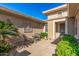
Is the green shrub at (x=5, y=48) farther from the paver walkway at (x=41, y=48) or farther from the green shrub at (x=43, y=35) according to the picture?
the green shrub at (x=43, y=35)

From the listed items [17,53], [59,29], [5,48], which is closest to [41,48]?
[17,53]

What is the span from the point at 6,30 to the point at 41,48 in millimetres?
2416

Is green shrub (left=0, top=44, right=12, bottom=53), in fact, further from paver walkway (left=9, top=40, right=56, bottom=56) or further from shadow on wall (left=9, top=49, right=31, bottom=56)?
paver walkway (left=9, top=40, right=56, bottom=56)

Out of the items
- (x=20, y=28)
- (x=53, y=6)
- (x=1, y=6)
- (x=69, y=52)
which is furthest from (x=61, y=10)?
(x=69, y=52)

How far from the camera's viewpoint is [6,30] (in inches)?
349

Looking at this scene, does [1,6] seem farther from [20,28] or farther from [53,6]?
[53,6]

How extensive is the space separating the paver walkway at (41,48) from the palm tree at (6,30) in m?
1.18

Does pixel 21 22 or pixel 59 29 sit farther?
pixel 59 29

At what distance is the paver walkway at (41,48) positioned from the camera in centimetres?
932

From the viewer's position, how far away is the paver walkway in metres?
9.32

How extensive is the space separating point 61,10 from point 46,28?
186 cm

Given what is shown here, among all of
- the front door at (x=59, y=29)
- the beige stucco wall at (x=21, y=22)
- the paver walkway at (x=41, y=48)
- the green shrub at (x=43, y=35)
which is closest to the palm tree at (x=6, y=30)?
the beige stucco wall at (x=21, y=22)

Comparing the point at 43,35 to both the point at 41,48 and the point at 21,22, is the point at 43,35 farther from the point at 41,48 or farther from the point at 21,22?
the point at 21,22

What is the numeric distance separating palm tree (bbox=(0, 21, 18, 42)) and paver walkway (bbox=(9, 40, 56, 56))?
1177mm
